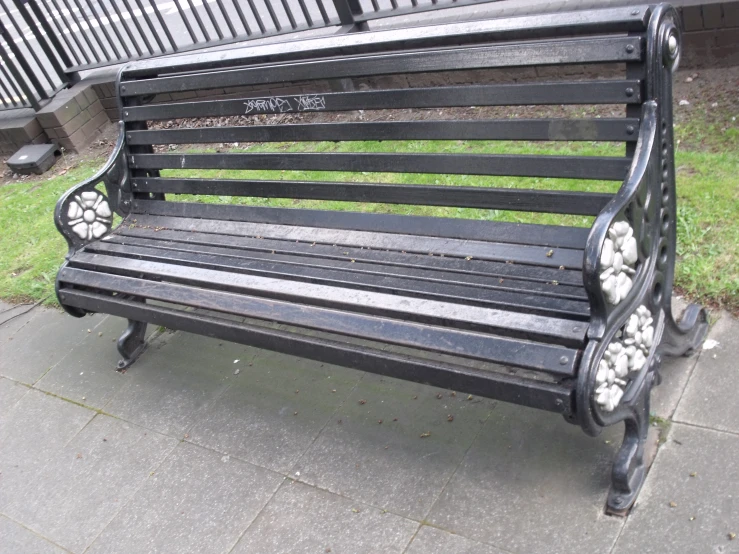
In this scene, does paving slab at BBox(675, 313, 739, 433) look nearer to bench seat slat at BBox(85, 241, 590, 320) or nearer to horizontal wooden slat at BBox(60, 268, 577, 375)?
bench seat slat at BBox(85, 241, 590, 320)

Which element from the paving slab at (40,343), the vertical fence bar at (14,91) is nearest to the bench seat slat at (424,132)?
the paving slab at (40,343)

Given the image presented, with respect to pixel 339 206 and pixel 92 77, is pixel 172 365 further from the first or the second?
pixel 92 77

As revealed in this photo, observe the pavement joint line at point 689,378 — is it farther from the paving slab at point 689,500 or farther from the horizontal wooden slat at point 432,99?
the horizontal wooden slat at point 432,99

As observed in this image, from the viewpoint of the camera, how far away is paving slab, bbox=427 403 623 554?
260cm

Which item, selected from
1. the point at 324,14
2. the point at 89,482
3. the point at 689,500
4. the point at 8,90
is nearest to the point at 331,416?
the point at 89,482

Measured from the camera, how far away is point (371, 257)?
128 inches

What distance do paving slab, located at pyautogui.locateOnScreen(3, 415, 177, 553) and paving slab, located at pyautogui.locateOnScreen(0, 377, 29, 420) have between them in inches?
26.1

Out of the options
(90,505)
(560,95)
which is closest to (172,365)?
(90,505)

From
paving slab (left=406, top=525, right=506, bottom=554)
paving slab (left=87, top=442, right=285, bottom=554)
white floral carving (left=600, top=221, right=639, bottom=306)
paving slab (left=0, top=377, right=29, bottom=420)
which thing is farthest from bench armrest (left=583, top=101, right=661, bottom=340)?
paving slab (left=0, top=377, right=29, bottom=420)

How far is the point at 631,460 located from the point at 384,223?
1.41 m

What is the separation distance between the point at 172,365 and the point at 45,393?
0.72 m

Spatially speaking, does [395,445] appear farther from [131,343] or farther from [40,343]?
[40,343]

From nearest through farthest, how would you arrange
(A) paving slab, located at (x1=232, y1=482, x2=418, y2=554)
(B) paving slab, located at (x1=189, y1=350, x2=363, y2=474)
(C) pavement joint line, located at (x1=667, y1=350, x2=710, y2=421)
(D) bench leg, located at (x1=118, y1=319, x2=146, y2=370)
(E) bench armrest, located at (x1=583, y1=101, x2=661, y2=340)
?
(E) bench armrest, located at (x1=583, y1=101, x2=661, y2=340)
(A) paving slab, located at (x1=232, y1=482, x2=418, y2=554)
(C) pavement joint line, located at (x1=667, y1=350, x2=710, y2=421)
(B) paving slab, located at (x1=189, y1=350, x2=363, y2=474)
(D) bench leg, located at (x1=118, y1=319, x2=146, y2=370)

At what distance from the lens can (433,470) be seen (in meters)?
3.01
